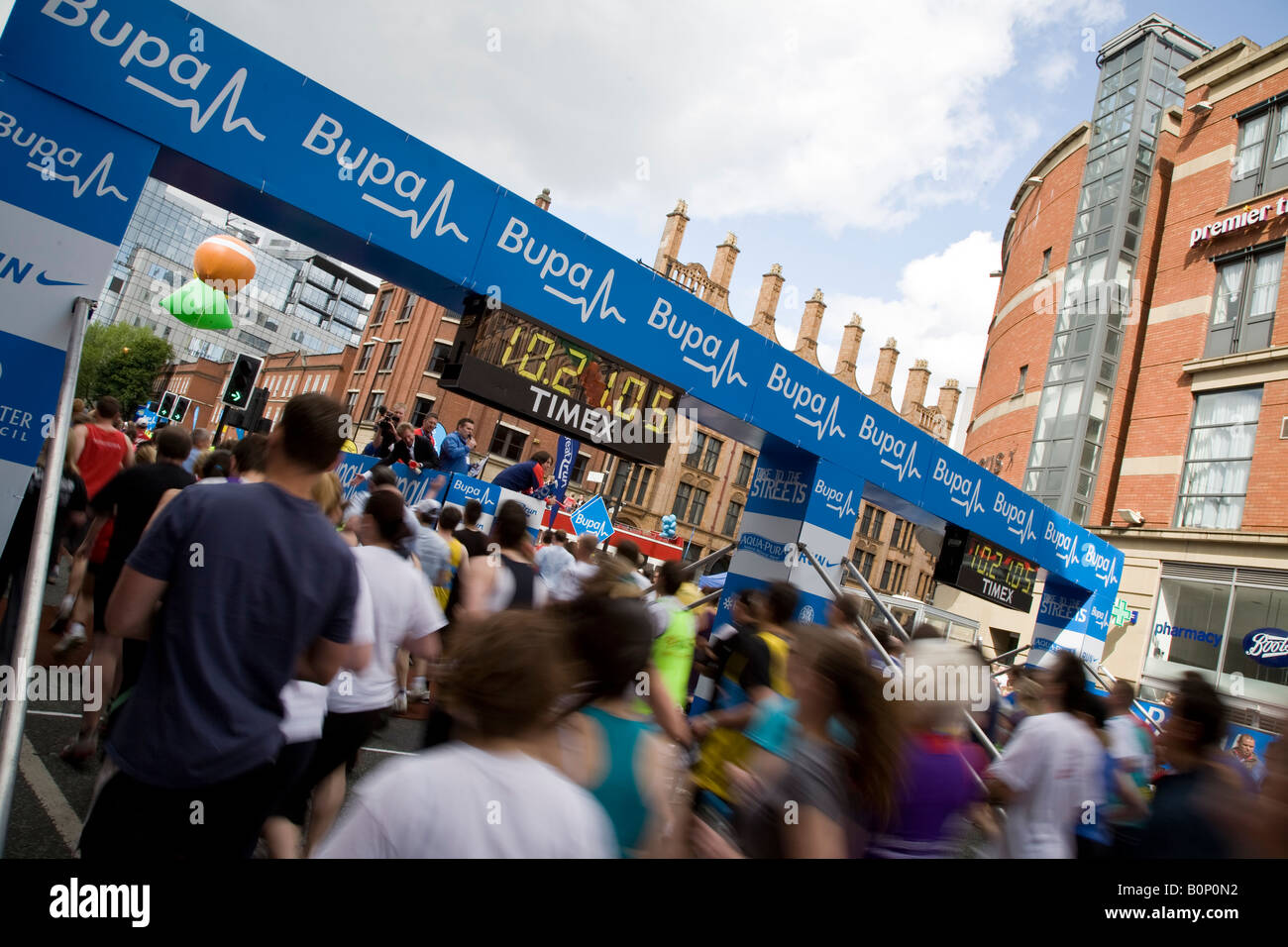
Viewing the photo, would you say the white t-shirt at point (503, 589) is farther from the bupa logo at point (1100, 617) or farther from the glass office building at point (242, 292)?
the glass office building at point (242, 292)

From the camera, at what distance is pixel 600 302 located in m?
6.46

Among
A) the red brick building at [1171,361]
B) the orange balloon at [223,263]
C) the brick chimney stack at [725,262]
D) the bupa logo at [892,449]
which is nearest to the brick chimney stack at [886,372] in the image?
the brick chimney stack at [725,262]

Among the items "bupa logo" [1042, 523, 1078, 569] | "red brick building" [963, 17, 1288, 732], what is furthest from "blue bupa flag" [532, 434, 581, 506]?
"red brick building" [963, 17, 1288, 732]

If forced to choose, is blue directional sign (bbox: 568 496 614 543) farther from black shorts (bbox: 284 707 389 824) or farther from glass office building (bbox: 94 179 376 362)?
glass office building (bbox: 94 179 376 362)

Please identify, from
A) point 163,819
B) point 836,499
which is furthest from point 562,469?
point 163,819

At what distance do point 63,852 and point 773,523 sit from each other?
6.77 metres

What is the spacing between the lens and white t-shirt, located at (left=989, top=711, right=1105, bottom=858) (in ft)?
11.9

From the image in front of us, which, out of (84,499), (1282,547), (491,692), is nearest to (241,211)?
(84,499)

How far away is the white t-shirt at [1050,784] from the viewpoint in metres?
3.64

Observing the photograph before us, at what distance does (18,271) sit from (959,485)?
9761mm

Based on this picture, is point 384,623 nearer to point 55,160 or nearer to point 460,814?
point 460,814

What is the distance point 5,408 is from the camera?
4082 mm
